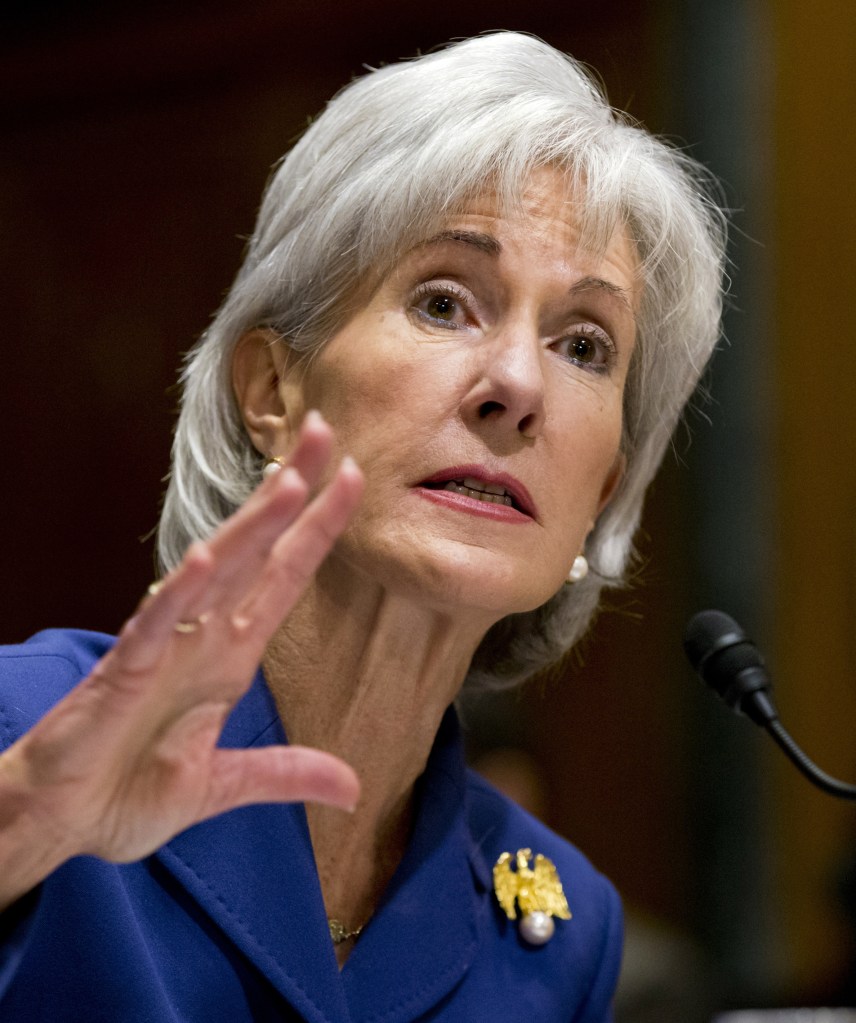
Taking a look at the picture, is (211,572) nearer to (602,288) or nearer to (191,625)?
(191,625)

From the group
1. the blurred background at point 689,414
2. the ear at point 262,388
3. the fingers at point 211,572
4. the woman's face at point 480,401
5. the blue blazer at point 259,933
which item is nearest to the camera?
the fingers at point 211,572

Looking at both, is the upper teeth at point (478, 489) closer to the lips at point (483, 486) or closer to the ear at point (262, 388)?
the lips at point (483, 486)

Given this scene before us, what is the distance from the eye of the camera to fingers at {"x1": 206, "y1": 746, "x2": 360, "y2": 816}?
1081 millimetres

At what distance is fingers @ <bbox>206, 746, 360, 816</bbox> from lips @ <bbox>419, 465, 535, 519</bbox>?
585 millimetres

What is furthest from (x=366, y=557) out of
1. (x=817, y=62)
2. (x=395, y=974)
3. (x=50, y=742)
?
(x=817, y=62)

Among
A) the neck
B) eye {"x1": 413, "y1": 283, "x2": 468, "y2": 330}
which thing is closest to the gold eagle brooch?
the neck

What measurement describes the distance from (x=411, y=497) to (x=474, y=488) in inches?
3.5

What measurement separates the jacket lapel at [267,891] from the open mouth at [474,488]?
1.22 ft

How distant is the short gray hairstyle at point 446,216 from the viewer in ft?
5.59

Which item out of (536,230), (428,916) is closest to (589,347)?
(536,230)

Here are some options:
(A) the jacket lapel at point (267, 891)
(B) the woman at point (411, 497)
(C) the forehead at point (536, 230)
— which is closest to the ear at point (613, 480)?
(B) the woman at point (411, 497)

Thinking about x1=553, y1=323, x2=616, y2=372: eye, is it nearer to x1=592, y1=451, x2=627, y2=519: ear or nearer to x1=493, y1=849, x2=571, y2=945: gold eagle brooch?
x1=592, y1=451, x2=627, y2=519: ear

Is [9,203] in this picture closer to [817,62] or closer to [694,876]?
[817,62]

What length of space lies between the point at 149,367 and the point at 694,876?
96.2 inches
